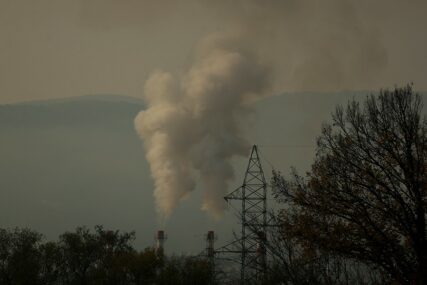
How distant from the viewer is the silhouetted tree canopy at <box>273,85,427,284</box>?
19.7 meters

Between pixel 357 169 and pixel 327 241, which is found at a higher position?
pixel 357 169

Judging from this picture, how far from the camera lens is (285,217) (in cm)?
2142

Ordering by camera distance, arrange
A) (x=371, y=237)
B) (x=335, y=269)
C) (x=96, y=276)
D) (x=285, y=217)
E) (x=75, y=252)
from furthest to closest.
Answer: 1. (x=75, y=252)
2. (x=96, y=276)
3. (x=335, y=269)
4. (x=285, y=217)
5. (x=371, y=237)

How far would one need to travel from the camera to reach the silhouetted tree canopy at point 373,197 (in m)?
19.7

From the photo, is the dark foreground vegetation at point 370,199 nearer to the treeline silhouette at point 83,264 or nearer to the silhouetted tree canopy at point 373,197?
the silhouetted tree canopy at point 373,197

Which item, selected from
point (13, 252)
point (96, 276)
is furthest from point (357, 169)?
point (13, 252)

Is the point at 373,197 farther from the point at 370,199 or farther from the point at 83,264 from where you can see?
the point at 83,264

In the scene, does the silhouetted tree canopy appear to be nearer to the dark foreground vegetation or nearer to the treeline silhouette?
the dark foreground vegetation

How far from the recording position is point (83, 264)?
188 feet

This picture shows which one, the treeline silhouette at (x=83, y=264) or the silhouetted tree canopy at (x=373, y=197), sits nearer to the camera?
the silhouetted tree canopy at (x=373, y=197)

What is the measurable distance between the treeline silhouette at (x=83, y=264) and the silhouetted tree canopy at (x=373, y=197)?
33.1 metres

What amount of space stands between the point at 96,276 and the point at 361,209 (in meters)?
36.8

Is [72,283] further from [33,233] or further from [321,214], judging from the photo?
[321,214]

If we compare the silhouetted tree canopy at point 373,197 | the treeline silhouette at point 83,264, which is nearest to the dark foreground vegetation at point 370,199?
the silhouetted tree canopy at point 373,197
